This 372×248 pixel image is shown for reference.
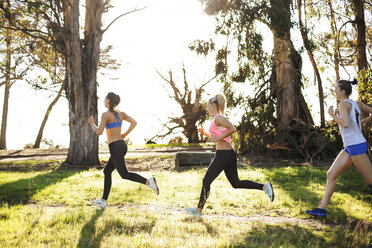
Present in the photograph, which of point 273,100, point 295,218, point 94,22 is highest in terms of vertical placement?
point 94,22

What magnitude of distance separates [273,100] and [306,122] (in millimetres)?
1774

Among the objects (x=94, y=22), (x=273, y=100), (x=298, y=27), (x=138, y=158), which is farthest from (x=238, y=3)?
(x=138, y=158)

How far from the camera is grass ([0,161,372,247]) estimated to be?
470 centimetres

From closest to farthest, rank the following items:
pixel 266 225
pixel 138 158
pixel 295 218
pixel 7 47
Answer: pixel 266 225 < pixel 295 218 < pixel 138 158 < pixel 7 47

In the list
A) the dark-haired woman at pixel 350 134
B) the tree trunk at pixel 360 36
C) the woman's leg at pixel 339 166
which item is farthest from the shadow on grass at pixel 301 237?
the tree trunk at pixel 360 36

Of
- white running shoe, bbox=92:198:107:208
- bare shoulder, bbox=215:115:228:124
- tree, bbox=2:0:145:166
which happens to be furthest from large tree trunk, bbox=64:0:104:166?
bare shoulder, bbox=215:115:228:124

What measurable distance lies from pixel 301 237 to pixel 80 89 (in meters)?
11.9

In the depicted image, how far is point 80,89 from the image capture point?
1477 cm

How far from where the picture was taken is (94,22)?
1523cm

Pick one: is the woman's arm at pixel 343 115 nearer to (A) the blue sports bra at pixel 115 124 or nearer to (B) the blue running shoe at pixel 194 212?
(B) the blue running shoe at pixel 194 212

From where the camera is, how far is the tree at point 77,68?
581 inches

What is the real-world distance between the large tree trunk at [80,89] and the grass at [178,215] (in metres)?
4.20

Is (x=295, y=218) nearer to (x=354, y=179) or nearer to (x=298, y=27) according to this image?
(x=354, y=179)

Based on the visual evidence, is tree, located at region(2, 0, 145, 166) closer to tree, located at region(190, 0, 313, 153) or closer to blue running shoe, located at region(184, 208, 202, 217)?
tree, located at region(190, 0, 313, 153)
